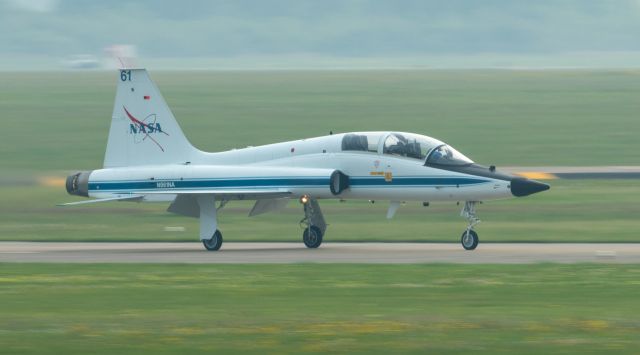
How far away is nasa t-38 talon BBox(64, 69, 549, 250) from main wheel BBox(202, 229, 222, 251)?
2 centimetres

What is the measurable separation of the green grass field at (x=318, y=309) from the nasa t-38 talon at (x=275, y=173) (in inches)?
178

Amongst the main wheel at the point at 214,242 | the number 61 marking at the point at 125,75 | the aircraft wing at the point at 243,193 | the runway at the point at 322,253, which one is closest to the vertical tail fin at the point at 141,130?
the number 61 marking at the point at 125,75

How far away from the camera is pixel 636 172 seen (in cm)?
5672

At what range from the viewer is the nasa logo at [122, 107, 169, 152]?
3472 cm

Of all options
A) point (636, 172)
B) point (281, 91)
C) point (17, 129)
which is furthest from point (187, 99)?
point (636, 172)

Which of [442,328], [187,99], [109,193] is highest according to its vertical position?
[187,99]

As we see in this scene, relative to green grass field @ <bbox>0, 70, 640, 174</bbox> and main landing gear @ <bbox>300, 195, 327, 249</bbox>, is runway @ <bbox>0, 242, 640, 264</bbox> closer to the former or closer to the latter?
main landing gear @ <bbox>300, 195, 327, 249</bbox>

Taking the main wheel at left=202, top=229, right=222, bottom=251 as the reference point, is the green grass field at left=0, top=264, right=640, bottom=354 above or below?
Answer: below

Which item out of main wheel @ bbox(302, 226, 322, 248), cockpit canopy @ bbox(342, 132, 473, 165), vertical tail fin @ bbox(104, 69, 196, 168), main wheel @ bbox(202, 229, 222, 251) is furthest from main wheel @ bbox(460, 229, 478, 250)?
vertical tail fin @ bbox(104, 69, 196, 168)

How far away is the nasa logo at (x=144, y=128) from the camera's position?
34.7 m

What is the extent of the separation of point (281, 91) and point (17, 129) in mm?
37367

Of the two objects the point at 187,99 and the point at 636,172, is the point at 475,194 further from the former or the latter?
the point at 187,99

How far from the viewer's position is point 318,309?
21.1 metres

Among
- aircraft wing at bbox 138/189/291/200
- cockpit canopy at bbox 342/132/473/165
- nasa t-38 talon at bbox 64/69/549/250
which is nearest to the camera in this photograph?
nasa t-38 talon at bbox 64/69/549/250
